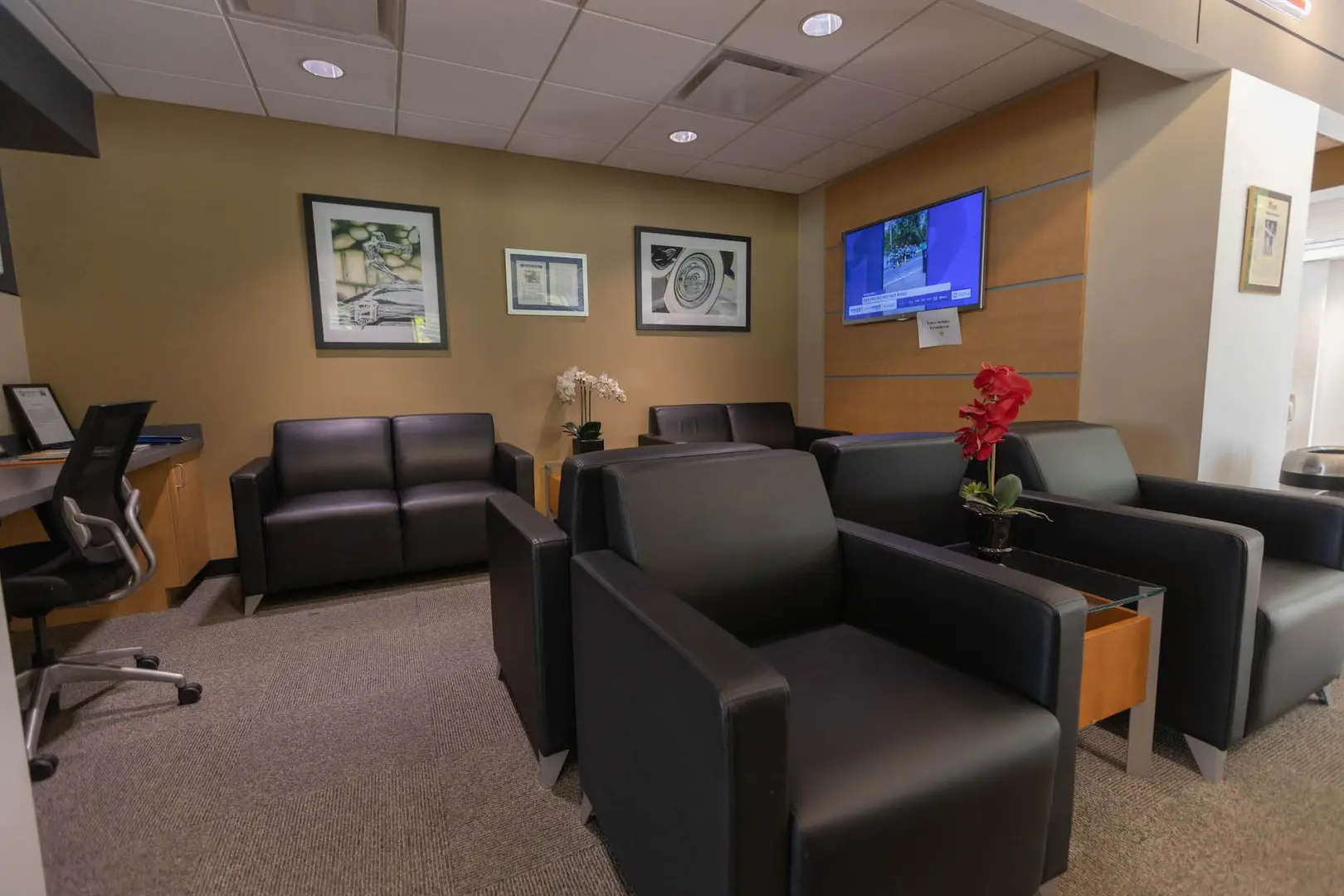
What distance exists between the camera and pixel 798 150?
379cm

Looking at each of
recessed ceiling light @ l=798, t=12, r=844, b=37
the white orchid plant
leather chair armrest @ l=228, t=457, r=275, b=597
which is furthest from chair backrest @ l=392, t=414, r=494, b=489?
recessed ceiling light @ l=798, t=12, r=844, b=37

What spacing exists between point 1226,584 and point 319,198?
4.31 metres

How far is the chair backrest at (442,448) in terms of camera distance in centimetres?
344

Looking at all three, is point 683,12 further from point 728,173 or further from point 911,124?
point 728,173

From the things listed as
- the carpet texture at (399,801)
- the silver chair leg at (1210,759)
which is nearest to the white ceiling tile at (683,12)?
the carpet texture at (399,801)

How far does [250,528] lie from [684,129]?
3121mm

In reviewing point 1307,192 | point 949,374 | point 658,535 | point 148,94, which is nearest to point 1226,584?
point 658,535

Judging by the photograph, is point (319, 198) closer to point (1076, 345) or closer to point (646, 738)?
point (646, 738)

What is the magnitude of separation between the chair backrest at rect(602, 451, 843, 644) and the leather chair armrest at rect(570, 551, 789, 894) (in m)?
0.11

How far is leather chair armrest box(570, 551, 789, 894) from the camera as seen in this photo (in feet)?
2.66

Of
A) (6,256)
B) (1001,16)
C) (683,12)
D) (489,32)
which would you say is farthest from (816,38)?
(6,256)

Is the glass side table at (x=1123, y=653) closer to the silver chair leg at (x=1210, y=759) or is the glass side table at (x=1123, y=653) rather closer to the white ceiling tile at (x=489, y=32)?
the silver chair leg at (x=1210, y=759)

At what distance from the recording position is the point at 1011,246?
3.16m

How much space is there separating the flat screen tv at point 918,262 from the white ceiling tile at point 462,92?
235cm
